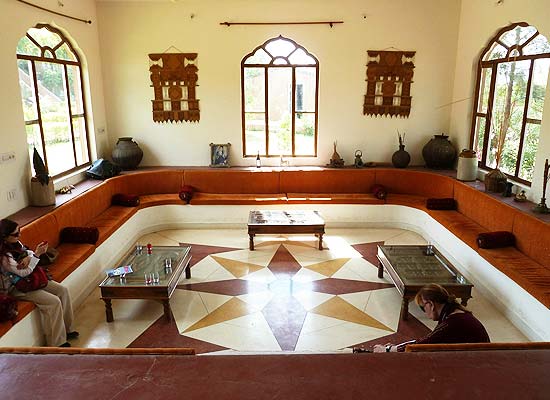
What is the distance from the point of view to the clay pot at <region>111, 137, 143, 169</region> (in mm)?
7250

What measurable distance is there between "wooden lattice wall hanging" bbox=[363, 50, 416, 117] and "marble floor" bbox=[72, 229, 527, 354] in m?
2.81

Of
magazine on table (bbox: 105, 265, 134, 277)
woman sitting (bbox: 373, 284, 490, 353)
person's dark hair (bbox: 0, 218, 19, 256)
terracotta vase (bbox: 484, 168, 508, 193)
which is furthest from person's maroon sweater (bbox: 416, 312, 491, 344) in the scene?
terracotta vase (bbox: 484, 168, 508, 193)

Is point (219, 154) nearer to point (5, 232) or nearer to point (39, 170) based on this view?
point (39, 170)

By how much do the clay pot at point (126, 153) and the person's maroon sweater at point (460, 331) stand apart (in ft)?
19.6

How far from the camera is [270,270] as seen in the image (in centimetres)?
533

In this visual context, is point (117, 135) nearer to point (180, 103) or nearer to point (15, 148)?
point (180, 103)

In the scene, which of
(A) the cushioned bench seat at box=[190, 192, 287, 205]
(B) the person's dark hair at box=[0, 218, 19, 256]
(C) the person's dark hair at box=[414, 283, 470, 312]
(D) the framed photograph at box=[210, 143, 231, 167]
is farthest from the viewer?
(D) the framed photograph at box=[210, 143, 231, 167]

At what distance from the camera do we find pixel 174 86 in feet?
24.2

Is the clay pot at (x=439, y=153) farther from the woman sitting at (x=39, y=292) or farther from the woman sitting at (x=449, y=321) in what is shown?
the woman sitting at (x=39, y=292)

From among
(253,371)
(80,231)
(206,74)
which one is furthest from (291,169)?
(253,371)

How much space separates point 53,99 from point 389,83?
530 cm

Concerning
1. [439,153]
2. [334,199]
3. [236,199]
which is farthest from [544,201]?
[236,199]

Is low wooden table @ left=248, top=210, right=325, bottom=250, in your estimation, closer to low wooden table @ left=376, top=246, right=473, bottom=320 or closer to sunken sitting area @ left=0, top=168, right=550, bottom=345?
sunken sitting area @ left=0, top=168, right=550, bottom=345

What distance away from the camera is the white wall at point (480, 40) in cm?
501
